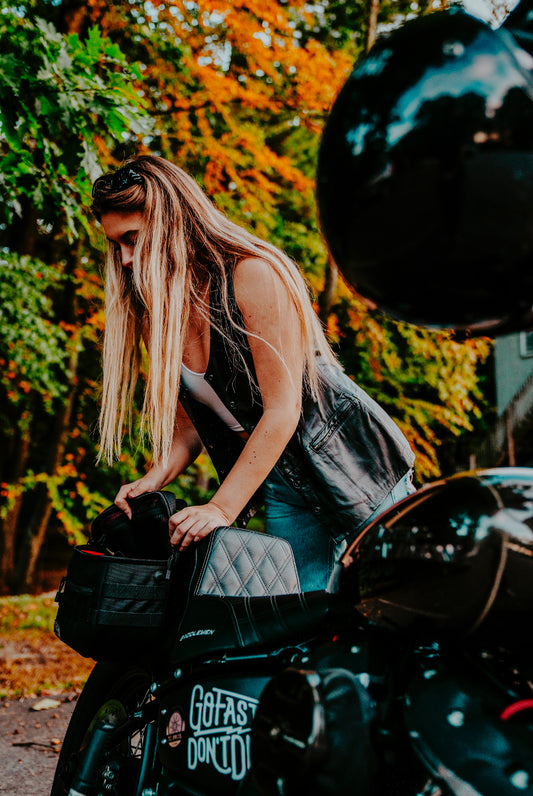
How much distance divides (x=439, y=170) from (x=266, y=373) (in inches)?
41.8

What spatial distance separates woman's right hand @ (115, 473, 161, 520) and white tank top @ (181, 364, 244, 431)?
12.4 inches

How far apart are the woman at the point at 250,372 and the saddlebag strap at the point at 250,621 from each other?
0.25 m

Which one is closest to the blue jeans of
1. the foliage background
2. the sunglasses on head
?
the sunglasses on head

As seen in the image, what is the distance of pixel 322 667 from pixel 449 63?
2.53ft

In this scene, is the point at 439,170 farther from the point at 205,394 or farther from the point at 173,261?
the point at 205,394

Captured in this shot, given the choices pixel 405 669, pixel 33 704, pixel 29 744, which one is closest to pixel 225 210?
pixel 33 704

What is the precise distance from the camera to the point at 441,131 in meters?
0.70

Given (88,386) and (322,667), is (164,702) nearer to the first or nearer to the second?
(322,667)

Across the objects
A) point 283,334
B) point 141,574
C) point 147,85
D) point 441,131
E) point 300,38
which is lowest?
point 141,574

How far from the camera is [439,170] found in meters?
0.71

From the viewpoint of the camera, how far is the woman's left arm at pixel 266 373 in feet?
5.57

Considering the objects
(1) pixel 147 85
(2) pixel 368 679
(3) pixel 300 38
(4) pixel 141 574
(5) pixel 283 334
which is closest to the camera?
(2) pixel 368 679

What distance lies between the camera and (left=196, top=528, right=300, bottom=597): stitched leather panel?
1525mm

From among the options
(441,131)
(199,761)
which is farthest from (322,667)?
(441,131)
